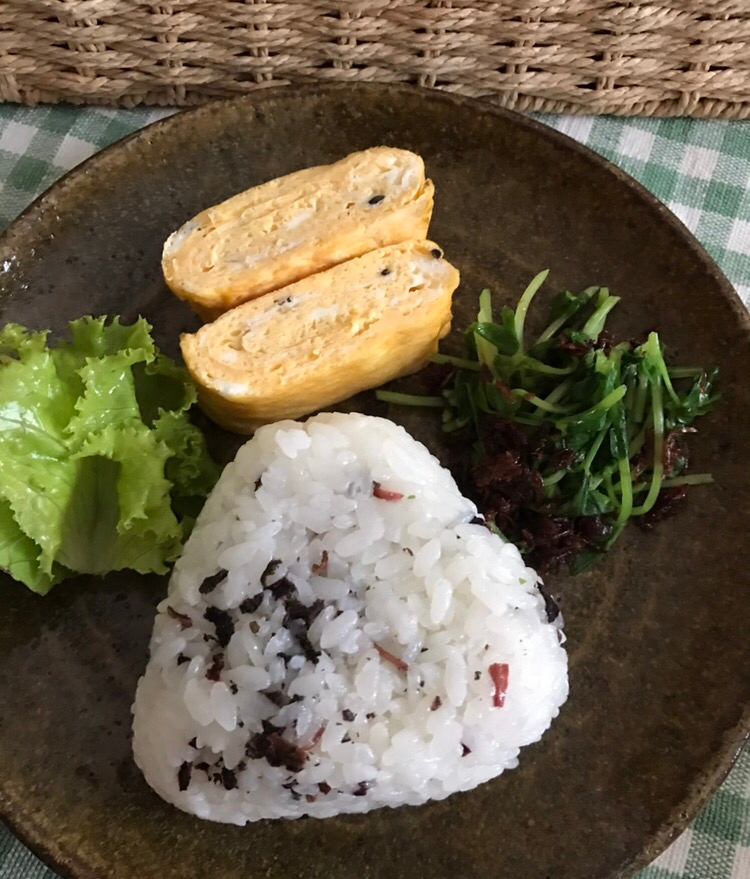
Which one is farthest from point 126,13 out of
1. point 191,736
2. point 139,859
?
point 139,859

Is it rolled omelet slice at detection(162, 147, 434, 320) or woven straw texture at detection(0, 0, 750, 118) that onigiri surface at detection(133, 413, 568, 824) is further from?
woven straw texture at detection(0, 0, 750, 118)

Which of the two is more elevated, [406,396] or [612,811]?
[406,396]

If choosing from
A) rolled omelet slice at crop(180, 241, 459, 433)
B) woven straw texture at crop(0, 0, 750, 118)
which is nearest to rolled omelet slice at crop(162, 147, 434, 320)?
rolled omelet slice at crop(180, 241, 459, 433)

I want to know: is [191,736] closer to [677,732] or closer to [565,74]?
[677,732]

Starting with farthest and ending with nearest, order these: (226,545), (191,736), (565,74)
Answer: (565,74)
(226,545)
(191,736)

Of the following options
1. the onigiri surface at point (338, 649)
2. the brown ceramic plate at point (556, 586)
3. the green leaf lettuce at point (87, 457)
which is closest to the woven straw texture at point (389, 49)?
the brown ceramic plate at point (556, 586)
